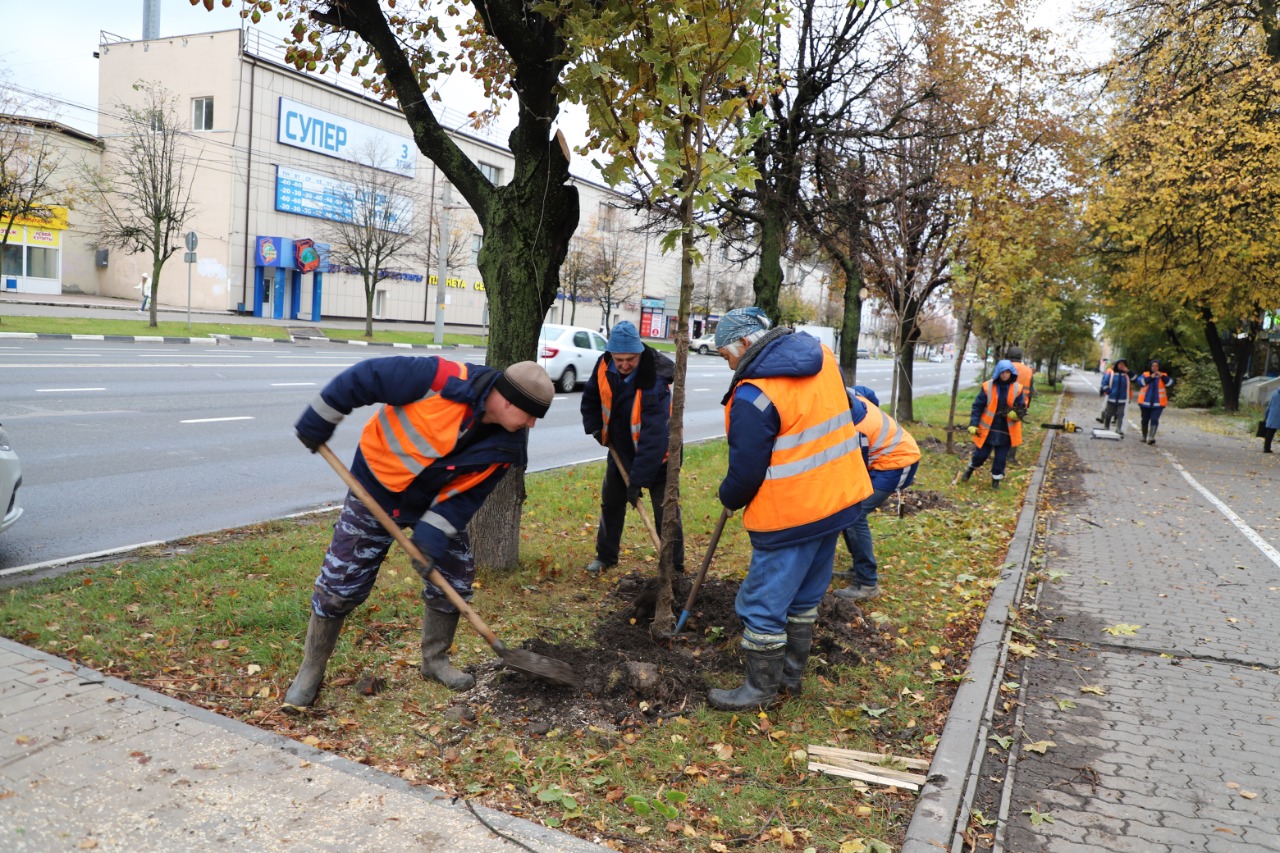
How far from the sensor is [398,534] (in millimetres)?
3629

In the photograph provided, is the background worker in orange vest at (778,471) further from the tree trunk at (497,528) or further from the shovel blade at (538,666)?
the tree trunk at (497,528)

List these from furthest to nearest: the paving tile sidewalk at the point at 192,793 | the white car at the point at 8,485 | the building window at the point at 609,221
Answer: the building window at the point at 609,221 → the white car at the point at 8,485 → the paving tile sidewalk at the point at 192,793

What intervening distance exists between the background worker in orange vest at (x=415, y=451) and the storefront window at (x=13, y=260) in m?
41.5

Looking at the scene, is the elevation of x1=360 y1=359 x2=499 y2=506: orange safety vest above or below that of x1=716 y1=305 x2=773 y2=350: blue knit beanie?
below

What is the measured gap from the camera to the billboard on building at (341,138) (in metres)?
36.9

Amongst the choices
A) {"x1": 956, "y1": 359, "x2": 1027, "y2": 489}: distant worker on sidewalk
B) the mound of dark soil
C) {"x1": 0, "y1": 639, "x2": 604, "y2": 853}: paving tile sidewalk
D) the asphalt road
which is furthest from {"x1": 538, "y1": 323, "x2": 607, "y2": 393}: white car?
{"x1": 0, "y1": 639, "x2": 604, "y2": 853}: paving tile sidewalk

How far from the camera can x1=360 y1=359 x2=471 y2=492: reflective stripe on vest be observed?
3635mm

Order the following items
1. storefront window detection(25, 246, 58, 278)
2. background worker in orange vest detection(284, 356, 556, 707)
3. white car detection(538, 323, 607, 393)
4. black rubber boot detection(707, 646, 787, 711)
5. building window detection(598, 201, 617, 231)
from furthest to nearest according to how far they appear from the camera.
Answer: building window detection(598, 201, 617, 231) → storefront window detection(25, 246, 58, 278) → white car detection(538, 323, 607, 393) → black rubber boot detection(707, 646, 787, 711) → background worker in orange vest detection(284, 356, 556, 707)

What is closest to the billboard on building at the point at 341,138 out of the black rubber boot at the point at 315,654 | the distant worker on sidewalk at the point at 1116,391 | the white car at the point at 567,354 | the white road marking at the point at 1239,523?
the white car at the point at 567,354

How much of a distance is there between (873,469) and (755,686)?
93.6 inches

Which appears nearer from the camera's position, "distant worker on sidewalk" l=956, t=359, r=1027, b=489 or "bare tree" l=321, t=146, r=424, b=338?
"distant worker on sidewalk" l=956, t=359, r=1027, b=489

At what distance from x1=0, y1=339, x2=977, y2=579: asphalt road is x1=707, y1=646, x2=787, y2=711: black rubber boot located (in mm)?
4256

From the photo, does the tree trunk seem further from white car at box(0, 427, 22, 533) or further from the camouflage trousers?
white car at box(0, 427, 22, 533)

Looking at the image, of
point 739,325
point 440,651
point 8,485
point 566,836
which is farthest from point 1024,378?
point 8,485
